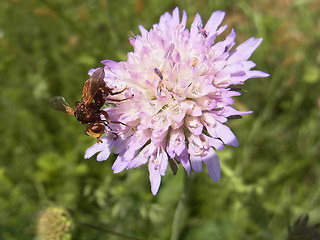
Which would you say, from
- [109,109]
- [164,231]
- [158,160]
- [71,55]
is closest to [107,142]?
[109,109]

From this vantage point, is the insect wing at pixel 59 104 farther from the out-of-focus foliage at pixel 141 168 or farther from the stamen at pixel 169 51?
the out-of-focus foliage at pixel 141 168

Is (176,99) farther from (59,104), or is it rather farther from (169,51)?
(59,104)

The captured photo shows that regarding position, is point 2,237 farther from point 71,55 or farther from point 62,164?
point 71,55

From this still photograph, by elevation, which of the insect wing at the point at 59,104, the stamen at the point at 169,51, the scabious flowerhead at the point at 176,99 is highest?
the insect wing at the point at 59,104

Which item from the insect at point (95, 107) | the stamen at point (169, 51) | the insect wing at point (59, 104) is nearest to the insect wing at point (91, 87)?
the insect at point (95, 107)

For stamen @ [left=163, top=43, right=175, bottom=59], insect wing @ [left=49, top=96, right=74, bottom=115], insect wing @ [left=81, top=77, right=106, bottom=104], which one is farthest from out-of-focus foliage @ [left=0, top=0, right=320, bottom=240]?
stamen @ [left=163, top=43, right=175, bottom=59]

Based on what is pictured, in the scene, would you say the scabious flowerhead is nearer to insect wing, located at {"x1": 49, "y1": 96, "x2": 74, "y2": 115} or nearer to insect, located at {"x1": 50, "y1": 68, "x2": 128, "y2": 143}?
insect, located at {"x1": 50, "y1": 68, "x2": 128, "y2": 143}
